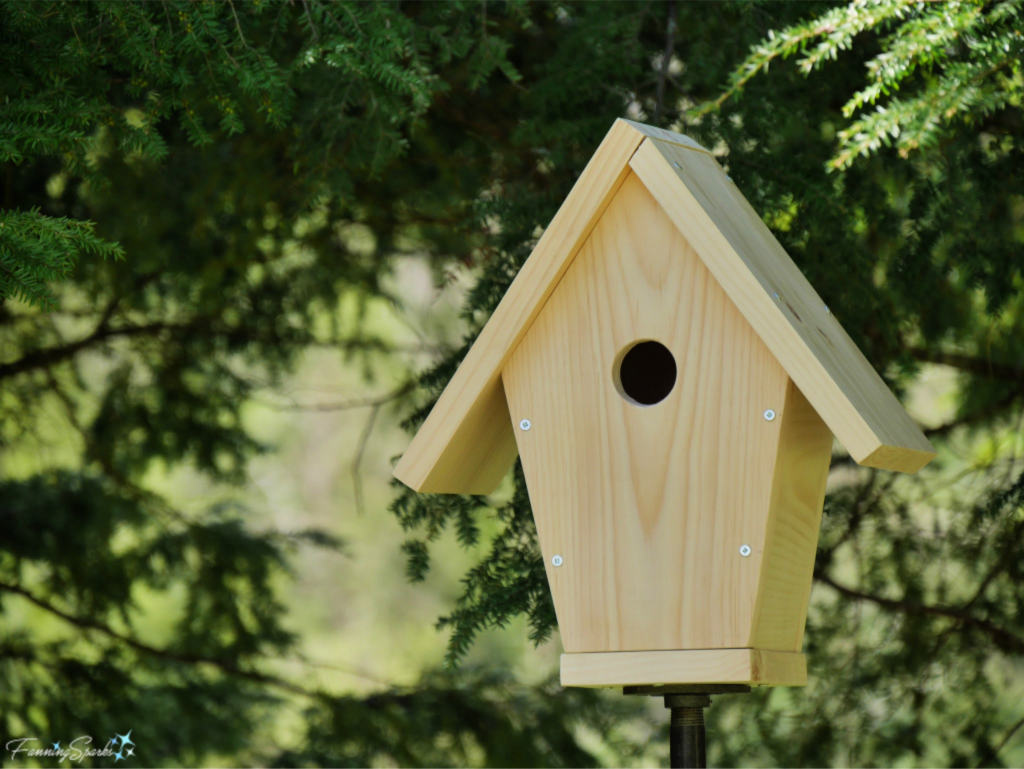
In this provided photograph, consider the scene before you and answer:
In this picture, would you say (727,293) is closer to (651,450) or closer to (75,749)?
(651,450)

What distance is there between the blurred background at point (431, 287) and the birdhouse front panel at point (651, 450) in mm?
463

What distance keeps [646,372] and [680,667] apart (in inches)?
21.7

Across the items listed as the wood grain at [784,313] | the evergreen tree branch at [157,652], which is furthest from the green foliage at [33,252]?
the evergreen tree branch at [157,652]

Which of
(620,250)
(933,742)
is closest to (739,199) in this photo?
(620,250)

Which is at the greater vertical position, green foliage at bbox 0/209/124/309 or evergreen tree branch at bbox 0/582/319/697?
evergreen tree branch at bbox 0/582/319/697

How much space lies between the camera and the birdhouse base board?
5.21ft

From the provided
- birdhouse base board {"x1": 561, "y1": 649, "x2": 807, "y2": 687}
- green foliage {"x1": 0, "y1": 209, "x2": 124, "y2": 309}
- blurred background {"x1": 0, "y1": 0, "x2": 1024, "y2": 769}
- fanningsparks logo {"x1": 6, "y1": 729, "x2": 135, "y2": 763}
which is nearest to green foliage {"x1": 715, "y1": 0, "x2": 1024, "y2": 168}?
blurred background {"x1": 0, "y1": 0, "x2": 1024, "y2": 769}

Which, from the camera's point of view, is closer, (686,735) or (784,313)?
(784,313)

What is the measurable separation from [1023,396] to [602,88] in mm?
1697

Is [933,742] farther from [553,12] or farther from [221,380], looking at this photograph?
[221,380]

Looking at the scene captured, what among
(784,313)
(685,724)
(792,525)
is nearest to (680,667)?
(685,724)

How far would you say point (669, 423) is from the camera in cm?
171

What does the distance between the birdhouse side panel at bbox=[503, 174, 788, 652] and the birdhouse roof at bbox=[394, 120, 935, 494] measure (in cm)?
5

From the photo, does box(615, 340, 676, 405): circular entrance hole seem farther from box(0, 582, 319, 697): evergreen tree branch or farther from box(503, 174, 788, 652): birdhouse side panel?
box(0, 582, 319, 697): evergreen tree branch
